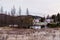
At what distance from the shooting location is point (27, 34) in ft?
5.24

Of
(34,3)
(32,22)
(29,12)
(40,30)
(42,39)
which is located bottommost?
(42,39)

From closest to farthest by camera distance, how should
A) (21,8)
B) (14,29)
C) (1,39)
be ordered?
(1,39) → (14,29) → (21,8)

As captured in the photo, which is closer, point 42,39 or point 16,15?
point 42,39

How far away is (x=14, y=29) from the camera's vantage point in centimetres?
161

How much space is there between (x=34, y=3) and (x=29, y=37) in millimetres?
551

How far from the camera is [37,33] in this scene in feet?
5.31

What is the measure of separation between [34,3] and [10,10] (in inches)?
15.1

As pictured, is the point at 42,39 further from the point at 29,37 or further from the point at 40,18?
the point at 40,18

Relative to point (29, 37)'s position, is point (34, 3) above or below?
above

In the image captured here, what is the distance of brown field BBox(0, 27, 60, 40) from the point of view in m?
1.53

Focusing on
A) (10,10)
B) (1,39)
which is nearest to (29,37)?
(1,39)

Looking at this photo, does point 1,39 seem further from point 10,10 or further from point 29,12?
point 29,12

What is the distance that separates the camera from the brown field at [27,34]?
1530mm

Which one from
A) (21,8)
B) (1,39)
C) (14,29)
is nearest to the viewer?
(1,39)
